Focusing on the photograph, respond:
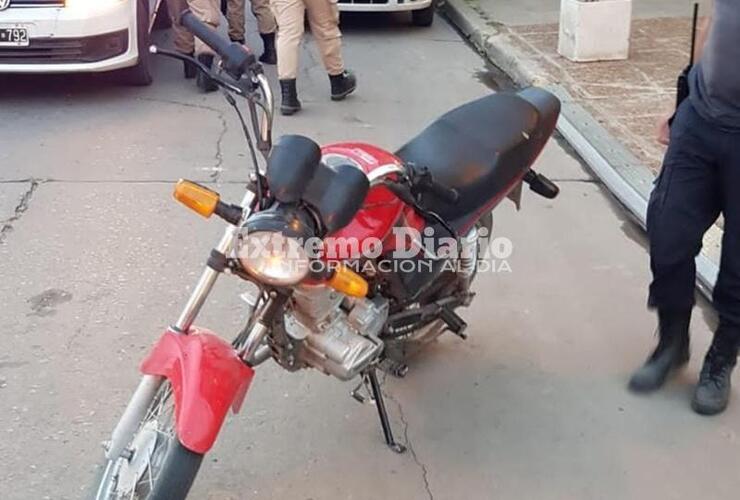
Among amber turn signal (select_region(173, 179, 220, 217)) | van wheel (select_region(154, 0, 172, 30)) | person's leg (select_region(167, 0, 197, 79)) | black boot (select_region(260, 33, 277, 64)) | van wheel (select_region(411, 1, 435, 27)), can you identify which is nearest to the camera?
amber turn signal (select_region(173, 179, 220, 217))

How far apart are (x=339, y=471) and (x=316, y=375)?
1.97ft

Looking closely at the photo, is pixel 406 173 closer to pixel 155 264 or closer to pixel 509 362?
pixel 509 362

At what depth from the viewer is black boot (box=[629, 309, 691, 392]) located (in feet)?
12.6

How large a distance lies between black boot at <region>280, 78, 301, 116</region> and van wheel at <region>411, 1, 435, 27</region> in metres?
3.02

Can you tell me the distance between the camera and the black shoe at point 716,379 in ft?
12.1

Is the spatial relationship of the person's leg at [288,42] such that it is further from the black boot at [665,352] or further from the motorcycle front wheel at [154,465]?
the motorcycle front wheel at [154,465]

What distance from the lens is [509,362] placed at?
4.04 meters

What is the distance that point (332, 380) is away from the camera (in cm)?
389

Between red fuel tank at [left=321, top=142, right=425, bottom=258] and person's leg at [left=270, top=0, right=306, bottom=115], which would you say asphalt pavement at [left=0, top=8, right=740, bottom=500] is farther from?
red fuel tank at [left=321, top=142, right=425, bottom=258]

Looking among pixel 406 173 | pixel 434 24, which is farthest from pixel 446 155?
pixel 434 24

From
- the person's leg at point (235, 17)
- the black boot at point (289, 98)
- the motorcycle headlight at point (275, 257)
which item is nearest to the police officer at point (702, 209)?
the motorcycle headlight at point (275, 257)

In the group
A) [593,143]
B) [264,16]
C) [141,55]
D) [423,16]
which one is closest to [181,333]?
[593,143]

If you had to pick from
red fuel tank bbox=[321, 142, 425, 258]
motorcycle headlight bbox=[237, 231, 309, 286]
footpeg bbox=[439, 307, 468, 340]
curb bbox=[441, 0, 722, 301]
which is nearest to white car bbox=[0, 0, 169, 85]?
curb bbox=[441, 0, 722, 301]

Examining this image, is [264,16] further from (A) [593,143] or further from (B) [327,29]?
(A) [593,143]
